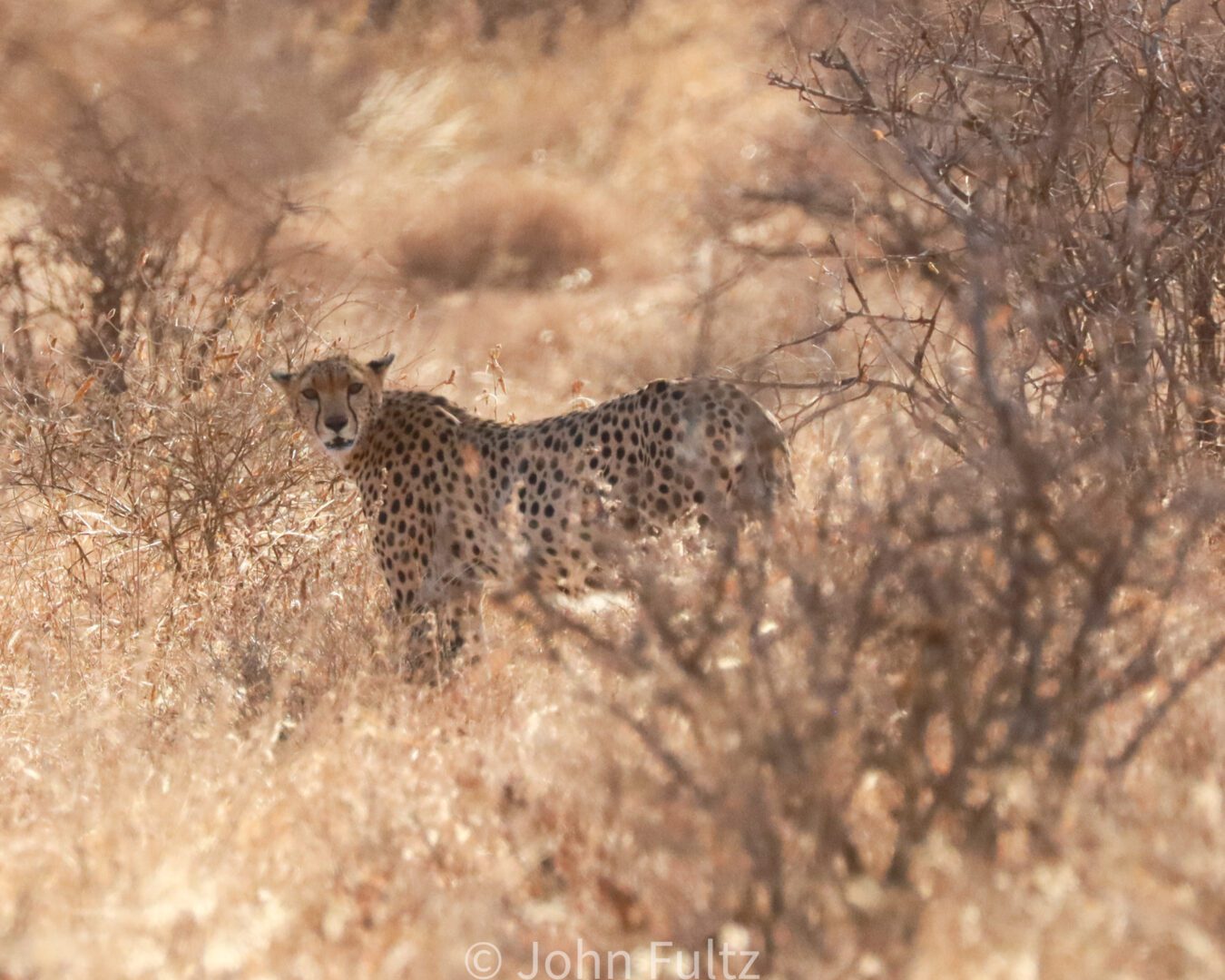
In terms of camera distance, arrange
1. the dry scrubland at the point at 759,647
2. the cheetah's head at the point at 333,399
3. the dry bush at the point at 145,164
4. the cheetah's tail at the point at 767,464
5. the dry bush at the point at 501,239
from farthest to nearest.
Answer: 1. the dry bush at the point at 501,239
2. the dry bush at the point at 145,164
3. the cheetah's head at the point at 333,399
4. the cheetah's tail at the point at 767,464
5. the dry scrubland at the point at 759,647

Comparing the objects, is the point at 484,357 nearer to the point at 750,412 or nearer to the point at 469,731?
the point at 750,412

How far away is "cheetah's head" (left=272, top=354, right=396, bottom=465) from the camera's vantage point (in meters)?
5.07

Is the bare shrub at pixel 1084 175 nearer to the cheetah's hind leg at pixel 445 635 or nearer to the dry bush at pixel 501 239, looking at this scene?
the cheetah's hind leg at pixel 445 635

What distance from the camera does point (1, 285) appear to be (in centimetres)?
782

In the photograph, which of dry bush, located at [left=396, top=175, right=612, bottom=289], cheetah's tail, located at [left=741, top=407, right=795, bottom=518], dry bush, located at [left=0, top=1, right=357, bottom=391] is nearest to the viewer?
cheetah's tail, located at [left=741, top=407, right=795, bottom=518]

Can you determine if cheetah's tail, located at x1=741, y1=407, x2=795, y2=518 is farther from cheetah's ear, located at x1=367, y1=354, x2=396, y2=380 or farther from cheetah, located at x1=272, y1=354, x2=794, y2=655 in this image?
cheetah's ear, located at x1=367, y1=354, x2=396, y2=380

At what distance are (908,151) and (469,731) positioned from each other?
1.98 m

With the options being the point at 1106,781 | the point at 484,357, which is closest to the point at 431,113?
the point at 484,357

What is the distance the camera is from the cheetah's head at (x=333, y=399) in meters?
5.07

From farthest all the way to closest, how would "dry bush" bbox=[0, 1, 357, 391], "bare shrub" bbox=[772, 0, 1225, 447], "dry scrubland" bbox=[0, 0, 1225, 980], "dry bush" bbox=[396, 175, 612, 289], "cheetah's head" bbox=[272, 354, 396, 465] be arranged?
1. "dry bush" bbox=[396, 175, 612, 289]
2. "dry bush" bbox=[0, 1, 357, 391]
3. "cheetah's head" bbox=[272, 354, 396, 465]
4. "bare shrub" bbox=[772, 0, 1225, 447]
5. "dry scrubland" bbox=[0, 0, 1225, 980]

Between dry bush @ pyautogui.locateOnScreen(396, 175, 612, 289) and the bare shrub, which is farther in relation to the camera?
dry bush @ pyautogui.locateOnScreen(396, 175, 612, 289)

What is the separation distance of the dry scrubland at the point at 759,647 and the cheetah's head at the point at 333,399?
474mm

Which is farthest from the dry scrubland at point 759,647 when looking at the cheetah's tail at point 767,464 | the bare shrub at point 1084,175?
the cheetah's tail at point 767,464

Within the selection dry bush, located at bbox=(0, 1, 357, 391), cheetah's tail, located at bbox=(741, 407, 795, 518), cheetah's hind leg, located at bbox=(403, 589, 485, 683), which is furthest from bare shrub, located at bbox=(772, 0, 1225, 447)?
dry bush, located at bbox=(0, 1, 357, 391)
